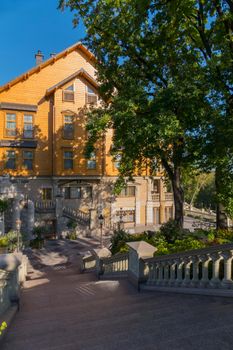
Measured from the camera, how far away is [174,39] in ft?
44.2

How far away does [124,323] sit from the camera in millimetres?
4797

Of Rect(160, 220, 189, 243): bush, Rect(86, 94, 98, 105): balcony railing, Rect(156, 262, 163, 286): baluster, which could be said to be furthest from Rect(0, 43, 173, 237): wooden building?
Rect(156, 262, 163, 286): baluster

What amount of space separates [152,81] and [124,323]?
43.7 feet

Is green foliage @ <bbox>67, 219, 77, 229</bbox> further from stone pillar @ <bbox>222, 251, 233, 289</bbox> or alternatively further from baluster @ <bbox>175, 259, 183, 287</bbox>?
stone pillar @ <bbox>222, 251, 233, 289</bbox>

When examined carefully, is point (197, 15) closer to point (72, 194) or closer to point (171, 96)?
point (171, 96)

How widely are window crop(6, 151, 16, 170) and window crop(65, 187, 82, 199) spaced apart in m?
6.11

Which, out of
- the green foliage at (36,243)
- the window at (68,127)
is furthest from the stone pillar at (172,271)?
the window at (68,127)

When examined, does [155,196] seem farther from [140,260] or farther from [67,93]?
[140,260]

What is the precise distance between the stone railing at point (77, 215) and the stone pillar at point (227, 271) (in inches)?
906

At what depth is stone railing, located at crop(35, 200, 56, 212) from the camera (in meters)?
26.0

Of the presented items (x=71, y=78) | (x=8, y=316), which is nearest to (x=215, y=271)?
(x=8, y=316)

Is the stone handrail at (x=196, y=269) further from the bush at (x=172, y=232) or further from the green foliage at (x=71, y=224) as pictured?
the green foliage at (x=71, y=224)

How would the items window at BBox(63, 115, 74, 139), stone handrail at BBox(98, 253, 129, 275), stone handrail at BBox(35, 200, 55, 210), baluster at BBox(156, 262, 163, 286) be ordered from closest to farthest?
baluster at BBox(156, 262, 163, 286), stone handrail at BBox(98, 253, 129, 275), stone handrail at BBox(35, 200, 55, 210), window at BBox(63, 115, 74, 139)

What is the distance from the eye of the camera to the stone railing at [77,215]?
1072 inches
